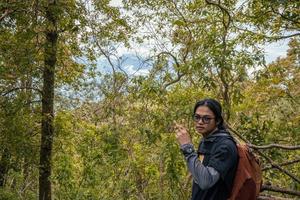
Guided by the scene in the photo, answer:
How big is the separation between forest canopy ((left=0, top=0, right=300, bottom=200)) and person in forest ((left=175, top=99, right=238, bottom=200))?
105 centimetres

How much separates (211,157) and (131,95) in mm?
4769

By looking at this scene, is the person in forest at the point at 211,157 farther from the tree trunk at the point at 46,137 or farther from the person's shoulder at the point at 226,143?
the tree trunk at the point at 46,137

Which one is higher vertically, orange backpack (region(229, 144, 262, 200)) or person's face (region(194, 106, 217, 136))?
person's face (region(194, 106, 217, 136))

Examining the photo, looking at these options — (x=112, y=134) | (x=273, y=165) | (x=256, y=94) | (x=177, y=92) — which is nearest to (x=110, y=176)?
(x=112, y=134)

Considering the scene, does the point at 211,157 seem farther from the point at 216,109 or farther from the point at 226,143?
the point at 216,109

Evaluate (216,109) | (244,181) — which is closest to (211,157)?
(244,181)

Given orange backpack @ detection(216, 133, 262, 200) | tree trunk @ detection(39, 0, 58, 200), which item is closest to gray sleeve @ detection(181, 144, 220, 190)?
orange backpack @ detection(216, 133, 262, 200)

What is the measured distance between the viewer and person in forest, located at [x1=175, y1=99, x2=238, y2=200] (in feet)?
7.46

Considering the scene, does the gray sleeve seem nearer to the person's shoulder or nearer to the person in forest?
the person in forest

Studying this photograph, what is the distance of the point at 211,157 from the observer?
2346mm

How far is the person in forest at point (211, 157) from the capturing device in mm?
2273

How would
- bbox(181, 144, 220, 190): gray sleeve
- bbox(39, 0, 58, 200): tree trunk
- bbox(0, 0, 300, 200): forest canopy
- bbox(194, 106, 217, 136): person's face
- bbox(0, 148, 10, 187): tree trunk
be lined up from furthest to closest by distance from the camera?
bbox(39, 0, 58, 200): tree trunk
bbox(0, 148, 10, 187): tree trunk
bbox(0, 0, 300, 200): forest canopy
bbox(194, 106, 217, 136): person's face
bbox(181, 144, 220, 190): gray sleeve

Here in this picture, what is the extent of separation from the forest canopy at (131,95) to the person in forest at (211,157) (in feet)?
3.46

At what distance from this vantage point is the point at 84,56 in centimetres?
1134
